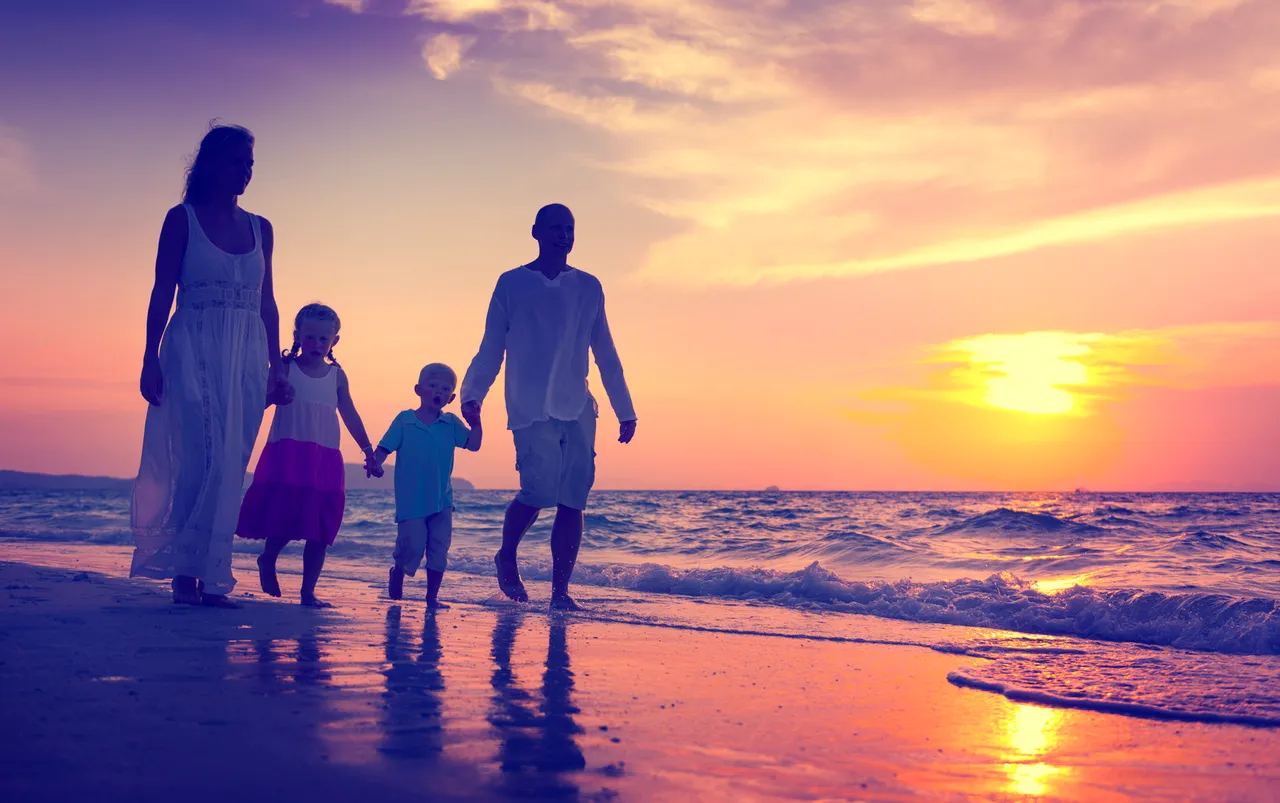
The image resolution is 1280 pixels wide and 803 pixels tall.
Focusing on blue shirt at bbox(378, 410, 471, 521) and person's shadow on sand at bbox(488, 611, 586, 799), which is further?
blue shirt at bbox(378, 410, 471, 521)

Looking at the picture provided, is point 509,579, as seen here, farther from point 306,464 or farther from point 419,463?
point 306,464

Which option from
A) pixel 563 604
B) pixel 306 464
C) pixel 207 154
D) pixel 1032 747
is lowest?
pixel 563 604

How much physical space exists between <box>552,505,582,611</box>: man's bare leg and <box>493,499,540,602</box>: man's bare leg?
185 mm

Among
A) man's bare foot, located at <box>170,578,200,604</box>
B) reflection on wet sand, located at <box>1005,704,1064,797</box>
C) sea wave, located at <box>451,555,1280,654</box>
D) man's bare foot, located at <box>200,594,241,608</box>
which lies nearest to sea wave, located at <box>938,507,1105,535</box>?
sea wave, located at <box>451,555,1280,654</box>

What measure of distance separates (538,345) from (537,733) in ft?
12.4

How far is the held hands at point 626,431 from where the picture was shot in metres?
6.40

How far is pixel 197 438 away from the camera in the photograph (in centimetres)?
447

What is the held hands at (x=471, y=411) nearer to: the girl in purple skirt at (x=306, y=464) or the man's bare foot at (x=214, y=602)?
the girl in purple skirt at (x=306, y=464)

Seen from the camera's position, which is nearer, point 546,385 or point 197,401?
point 197,401

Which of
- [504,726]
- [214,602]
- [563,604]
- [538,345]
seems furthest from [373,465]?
[504,726]

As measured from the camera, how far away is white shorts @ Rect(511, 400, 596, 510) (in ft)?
19.5

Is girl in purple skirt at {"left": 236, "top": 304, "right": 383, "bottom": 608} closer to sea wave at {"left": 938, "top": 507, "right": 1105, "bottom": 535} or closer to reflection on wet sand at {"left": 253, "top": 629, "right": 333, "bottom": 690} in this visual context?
reflection on wet sand at {"left": 253, "top": 629, "right": 333, "bottom": 690}

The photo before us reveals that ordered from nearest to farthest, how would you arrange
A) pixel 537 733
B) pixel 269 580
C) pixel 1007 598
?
pixel 537 733 < pixel 269 580 < pixel 1007 598

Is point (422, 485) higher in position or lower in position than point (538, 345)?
lower
